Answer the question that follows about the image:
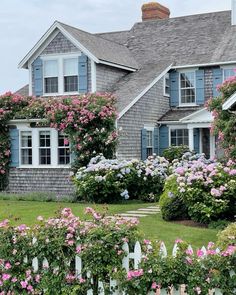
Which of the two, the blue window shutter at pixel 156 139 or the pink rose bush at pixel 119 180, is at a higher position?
the blue window shutter at pixel 156 139

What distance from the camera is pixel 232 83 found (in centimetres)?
1791

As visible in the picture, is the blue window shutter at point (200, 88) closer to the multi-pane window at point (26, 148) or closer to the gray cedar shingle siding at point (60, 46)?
the gray cedar shingle siding at point (60, 46)

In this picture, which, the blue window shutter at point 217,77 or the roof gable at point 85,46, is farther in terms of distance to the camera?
the blue window shutter at point 217,77

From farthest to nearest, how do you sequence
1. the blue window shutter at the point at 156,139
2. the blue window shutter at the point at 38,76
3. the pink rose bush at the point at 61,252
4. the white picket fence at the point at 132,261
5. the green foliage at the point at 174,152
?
the blue window shutter at the point at 156,139
the blue window shutter at the point at 38,76
the green foliage at the point at 174,152
the pink rose bush at the point at 61,252
the white picket fence at the point at 132,261

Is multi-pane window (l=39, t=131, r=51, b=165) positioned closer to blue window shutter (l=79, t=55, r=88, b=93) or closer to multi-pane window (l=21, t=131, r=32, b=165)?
multi-pane window (l=21, t=131, r=32, b=165)

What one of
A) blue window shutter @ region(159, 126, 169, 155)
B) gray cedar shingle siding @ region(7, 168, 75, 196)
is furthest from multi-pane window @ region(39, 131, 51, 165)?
blue window shutter @ region(159, 126, 169, 155)

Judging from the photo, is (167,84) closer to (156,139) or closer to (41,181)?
(156,139)

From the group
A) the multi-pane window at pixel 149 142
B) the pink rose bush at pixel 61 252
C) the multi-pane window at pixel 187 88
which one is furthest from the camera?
the multi-pane window at pixel 187 88

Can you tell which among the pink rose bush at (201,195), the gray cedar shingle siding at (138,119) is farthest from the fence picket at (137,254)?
the gray cedar shingle siding at (138,119)

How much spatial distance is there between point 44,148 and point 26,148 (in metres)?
0.82

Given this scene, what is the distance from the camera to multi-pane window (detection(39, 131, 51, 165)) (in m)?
20.7

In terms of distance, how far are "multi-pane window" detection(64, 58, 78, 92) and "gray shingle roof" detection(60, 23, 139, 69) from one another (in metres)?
1.01

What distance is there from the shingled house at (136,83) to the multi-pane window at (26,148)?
4cm

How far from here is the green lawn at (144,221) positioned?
9986mm
